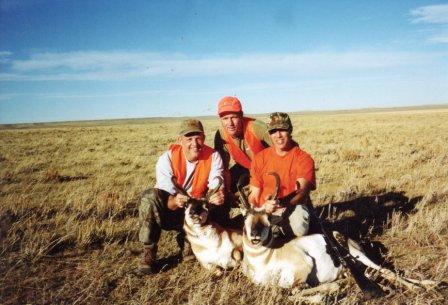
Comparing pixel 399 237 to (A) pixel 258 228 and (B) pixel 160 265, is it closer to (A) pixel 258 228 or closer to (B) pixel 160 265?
(A) pixel 258 228

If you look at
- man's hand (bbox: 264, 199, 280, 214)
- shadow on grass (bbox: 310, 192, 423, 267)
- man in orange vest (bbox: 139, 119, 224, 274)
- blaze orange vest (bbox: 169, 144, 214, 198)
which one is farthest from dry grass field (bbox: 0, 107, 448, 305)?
blaze orange vest (bbox: 169, 144, 214, 198)

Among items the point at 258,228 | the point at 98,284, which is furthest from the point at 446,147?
the point at 98,284

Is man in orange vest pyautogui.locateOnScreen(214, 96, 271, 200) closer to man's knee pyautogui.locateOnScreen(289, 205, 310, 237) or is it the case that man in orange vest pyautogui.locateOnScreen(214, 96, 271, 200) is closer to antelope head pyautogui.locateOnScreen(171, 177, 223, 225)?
antelope head pyautogui.locateOnScreen(171, 177, 223, 225)

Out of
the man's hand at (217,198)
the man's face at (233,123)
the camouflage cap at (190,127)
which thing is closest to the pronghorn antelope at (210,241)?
the man's hand at (217,198)

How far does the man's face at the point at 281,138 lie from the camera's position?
533 cm

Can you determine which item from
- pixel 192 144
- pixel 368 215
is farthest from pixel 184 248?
pixel 368 215

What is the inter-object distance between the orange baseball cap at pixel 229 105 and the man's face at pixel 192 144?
0.80m

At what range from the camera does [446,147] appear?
15.4m

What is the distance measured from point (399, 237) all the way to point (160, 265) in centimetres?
345

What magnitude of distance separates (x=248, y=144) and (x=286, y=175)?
1.32 meters

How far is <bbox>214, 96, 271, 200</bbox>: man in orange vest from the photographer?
6297 mm

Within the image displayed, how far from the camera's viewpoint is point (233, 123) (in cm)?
639

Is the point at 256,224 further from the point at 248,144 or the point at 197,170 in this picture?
the point at 248,144

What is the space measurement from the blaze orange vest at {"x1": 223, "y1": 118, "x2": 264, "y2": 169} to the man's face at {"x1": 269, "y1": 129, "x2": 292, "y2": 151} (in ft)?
3.44
